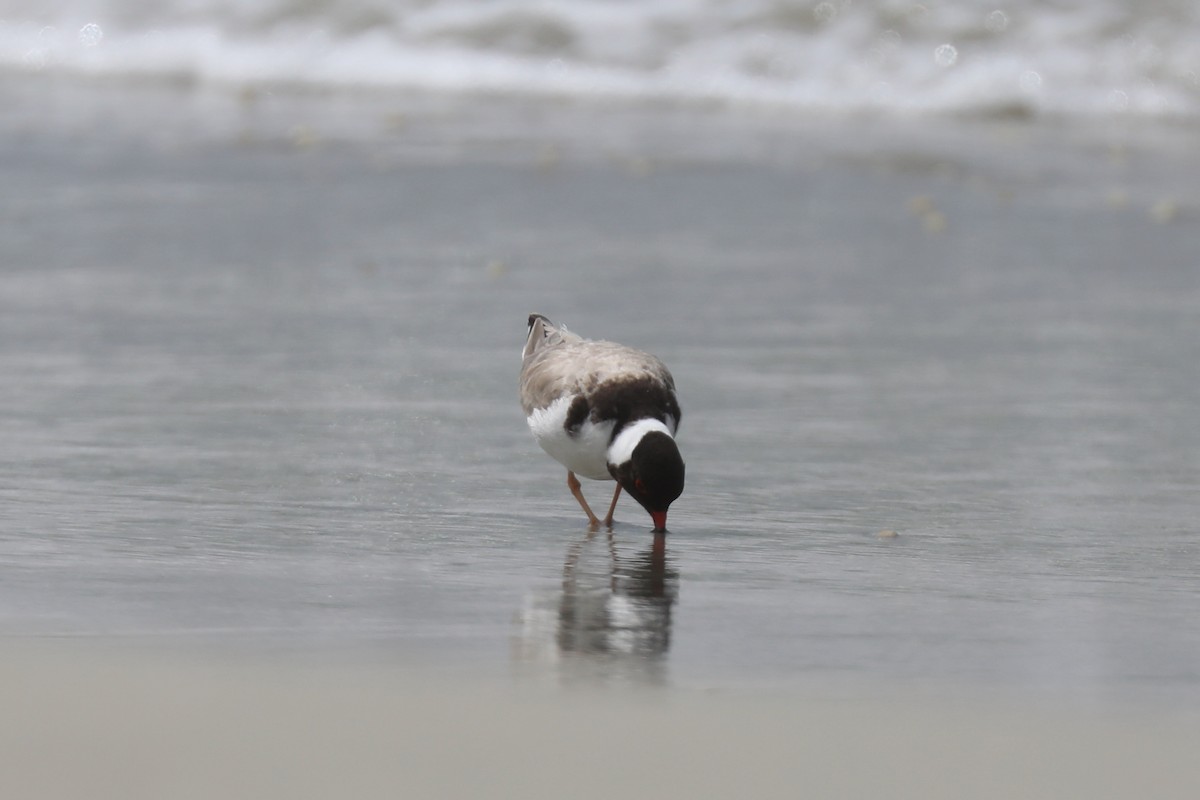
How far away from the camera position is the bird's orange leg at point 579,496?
17.4 feet

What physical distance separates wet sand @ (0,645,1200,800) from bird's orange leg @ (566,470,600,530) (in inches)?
61.0

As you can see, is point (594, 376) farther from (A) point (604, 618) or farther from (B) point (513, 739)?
(B) point (513, 739)

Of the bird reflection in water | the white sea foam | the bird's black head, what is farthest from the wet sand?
the white sea foam

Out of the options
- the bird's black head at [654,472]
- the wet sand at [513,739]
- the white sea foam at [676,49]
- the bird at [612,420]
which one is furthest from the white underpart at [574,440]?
the white sea foam at [676,49]

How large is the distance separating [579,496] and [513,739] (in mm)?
2070

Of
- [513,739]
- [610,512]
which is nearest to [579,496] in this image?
[610,512]

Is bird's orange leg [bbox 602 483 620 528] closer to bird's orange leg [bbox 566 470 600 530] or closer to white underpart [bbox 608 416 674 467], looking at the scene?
bird's orange leg [bbox 566 470 600 530]

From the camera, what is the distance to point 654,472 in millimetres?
4789

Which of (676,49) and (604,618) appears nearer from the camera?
(604,618)

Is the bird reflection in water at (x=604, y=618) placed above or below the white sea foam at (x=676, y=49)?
below

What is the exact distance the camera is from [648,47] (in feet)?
51.2

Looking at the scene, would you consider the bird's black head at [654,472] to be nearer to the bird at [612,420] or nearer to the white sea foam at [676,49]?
→ the bird at [612,420]

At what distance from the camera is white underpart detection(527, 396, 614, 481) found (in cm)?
500

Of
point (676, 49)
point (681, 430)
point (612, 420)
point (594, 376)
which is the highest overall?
point (676, 49)
